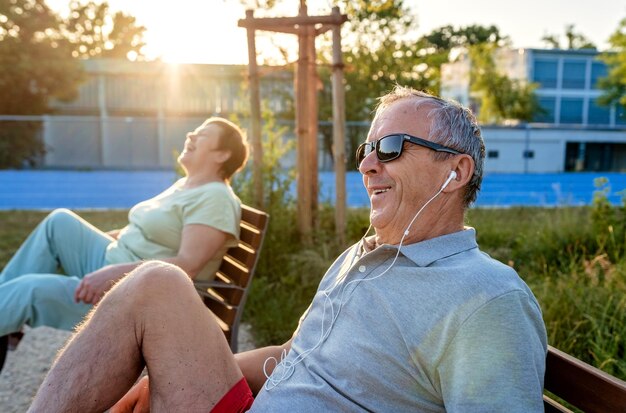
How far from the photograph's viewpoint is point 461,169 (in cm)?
197

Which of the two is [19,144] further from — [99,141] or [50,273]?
[50,273]

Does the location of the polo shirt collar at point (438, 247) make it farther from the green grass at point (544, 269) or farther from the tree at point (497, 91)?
the tree at point (497, 91)

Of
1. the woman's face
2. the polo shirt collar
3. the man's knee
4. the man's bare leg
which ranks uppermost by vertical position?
the woman's face

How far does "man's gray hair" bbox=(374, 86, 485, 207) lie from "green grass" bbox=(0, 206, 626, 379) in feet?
4.52

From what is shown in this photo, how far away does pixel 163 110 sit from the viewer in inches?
1260

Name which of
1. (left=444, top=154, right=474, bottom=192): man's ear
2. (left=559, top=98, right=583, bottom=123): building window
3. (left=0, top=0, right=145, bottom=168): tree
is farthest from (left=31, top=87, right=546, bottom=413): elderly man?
(left=559, top=98, right=583, bottom=123): building window

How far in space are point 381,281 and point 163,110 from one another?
31.4 metres

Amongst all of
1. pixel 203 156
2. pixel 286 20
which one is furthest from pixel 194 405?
pixel 286 20

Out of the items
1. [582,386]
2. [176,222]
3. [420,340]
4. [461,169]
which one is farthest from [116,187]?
[582,386]

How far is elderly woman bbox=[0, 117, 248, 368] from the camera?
130 inches

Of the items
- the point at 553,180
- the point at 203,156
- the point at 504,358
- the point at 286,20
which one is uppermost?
the point at 286,20

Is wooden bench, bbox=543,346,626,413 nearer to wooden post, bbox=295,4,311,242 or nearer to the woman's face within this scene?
the woman's face

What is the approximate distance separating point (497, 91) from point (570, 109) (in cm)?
1319

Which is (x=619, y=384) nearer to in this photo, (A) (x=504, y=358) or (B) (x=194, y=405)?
(A) (x=504, y=358)
